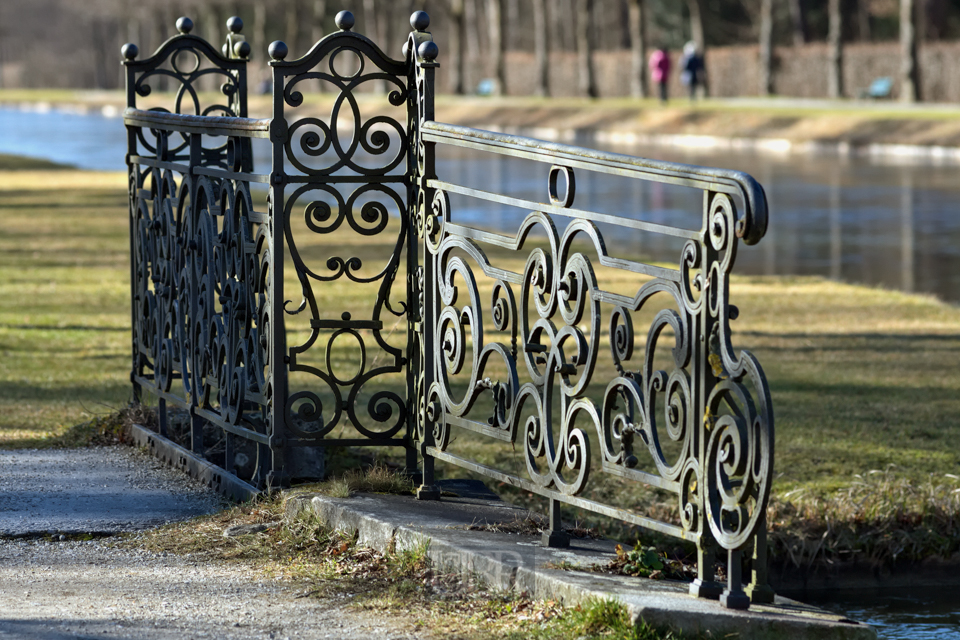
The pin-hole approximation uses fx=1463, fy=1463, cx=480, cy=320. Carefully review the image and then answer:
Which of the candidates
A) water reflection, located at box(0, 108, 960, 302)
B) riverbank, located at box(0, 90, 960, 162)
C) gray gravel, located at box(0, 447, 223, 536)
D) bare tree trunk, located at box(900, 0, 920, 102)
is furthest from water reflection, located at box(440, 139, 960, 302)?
bare tree trunk, located at box(900, 0, 920, 102)

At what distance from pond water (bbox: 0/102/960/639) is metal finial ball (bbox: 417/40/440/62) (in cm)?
255

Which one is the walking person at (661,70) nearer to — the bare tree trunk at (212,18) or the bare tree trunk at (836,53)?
the bare tree trunk at (836,53)

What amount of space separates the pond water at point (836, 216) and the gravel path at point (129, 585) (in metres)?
2.34

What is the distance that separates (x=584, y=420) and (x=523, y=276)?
338cm

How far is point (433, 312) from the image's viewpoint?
15.0 feet

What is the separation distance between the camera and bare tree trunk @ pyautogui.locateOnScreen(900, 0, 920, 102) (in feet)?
133

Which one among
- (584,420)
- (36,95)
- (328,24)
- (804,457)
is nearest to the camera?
(804,457)

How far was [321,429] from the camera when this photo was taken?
4.79 m

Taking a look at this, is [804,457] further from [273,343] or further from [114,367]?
[114,367]

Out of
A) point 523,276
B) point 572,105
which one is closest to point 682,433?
point 523,276

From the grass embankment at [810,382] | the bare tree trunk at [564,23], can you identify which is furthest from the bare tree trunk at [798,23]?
the grass embankment at [810,382]

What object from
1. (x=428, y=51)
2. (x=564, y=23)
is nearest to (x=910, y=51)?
(x=428, y=51)

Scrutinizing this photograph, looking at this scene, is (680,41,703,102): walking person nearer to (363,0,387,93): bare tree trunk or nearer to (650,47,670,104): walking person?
(650,47,670,104): walking person

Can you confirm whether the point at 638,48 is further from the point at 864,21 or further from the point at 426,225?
the point at 426,225
